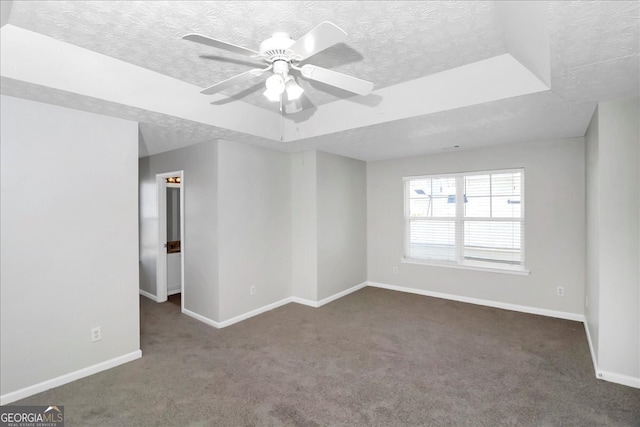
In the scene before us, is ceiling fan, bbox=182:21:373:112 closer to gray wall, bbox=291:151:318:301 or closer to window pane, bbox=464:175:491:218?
gray wall, bbox=291:151:318:301

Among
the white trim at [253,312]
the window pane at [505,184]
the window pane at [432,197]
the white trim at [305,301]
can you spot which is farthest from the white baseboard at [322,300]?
the window pane at [505,184]

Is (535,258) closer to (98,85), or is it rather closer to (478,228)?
(478,228)

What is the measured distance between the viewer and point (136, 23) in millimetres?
1978

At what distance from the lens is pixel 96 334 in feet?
9.39

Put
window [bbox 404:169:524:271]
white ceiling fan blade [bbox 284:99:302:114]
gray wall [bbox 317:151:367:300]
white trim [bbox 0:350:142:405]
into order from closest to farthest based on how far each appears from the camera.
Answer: white trim [bbox 0:350:142:405] < white ceiling fan blade [bbox 284:99:302:114] < window [bbox 404:169:524:271] < gray wall [bbox 317:151:367:300]

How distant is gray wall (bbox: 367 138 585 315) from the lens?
13.2 feet

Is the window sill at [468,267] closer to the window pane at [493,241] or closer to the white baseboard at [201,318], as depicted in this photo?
the window pane at [493,241]

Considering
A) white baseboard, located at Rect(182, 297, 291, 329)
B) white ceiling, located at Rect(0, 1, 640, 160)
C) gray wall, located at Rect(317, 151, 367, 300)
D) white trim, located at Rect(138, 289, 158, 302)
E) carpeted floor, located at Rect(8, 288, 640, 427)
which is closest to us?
white ceiling, located at Rect(0, 1, 640, 160)

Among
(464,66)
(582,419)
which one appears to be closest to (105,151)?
(464,66)

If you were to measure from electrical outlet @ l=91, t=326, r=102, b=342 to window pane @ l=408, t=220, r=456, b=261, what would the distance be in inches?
173

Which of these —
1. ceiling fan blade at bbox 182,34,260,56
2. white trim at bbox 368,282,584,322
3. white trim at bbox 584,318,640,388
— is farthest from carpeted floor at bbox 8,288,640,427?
ceiling fan blade at bbox 182,34,260,56

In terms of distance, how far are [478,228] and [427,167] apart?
1.23 metres

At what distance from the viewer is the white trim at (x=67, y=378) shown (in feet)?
7.93

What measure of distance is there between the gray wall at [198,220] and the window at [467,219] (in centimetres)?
320
